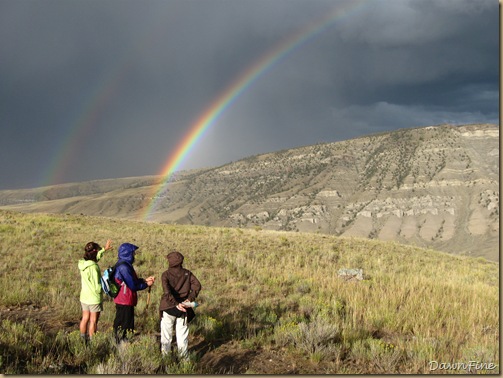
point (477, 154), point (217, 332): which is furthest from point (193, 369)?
point (477, 154)

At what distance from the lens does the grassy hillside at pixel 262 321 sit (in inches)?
227

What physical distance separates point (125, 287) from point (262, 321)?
10.6 feet

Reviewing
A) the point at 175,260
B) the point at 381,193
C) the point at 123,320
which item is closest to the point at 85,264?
the point at 123,320

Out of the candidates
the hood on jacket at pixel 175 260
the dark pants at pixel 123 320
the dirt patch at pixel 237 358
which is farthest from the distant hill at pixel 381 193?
the dark pants at pixel 123 320

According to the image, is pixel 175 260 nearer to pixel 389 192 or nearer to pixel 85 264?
pixel 85 264

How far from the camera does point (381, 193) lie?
137375 mm

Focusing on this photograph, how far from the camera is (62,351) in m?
5.84

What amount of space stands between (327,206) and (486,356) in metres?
136

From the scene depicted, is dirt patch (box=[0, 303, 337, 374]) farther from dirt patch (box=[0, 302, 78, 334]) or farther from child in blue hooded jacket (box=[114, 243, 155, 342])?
child in blue hooded jacket (box=[114, 243, 155, 342])

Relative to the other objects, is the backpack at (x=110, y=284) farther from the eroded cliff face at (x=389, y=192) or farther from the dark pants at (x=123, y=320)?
the eroded cliff face at (x=389, y=192)

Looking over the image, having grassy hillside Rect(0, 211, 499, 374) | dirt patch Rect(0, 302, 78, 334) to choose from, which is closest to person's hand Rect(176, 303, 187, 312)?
grassy hillside Rect(0, 211, 499, 374)

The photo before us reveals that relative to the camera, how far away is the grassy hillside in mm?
5766

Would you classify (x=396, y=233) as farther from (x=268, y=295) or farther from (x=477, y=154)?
(x=268, y=295)

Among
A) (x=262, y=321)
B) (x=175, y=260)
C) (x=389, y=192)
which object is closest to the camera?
(x=175, y=260)
